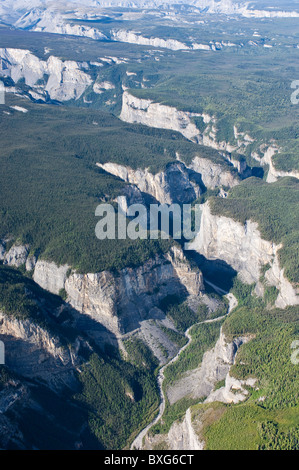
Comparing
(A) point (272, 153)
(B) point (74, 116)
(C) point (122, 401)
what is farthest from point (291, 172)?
(C) point (122, 401)

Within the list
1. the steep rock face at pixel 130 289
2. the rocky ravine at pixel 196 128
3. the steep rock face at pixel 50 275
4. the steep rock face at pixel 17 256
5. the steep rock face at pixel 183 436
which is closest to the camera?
the steep rock face at pixel 183 436

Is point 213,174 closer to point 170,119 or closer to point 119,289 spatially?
point 170,119

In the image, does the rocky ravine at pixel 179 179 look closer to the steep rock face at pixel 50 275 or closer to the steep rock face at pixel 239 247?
the steep rock face at pixel 239 247

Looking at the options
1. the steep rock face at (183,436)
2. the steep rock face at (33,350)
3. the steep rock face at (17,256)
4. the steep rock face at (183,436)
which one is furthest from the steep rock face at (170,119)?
the steep rock face at (183,436)

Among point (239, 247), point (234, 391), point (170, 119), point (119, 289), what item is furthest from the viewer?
point (170, 119)

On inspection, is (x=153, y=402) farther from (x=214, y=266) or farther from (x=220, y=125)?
(x=220, y=125)

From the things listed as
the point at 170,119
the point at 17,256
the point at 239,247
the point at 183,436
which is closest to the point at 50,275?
the point at 17,256
